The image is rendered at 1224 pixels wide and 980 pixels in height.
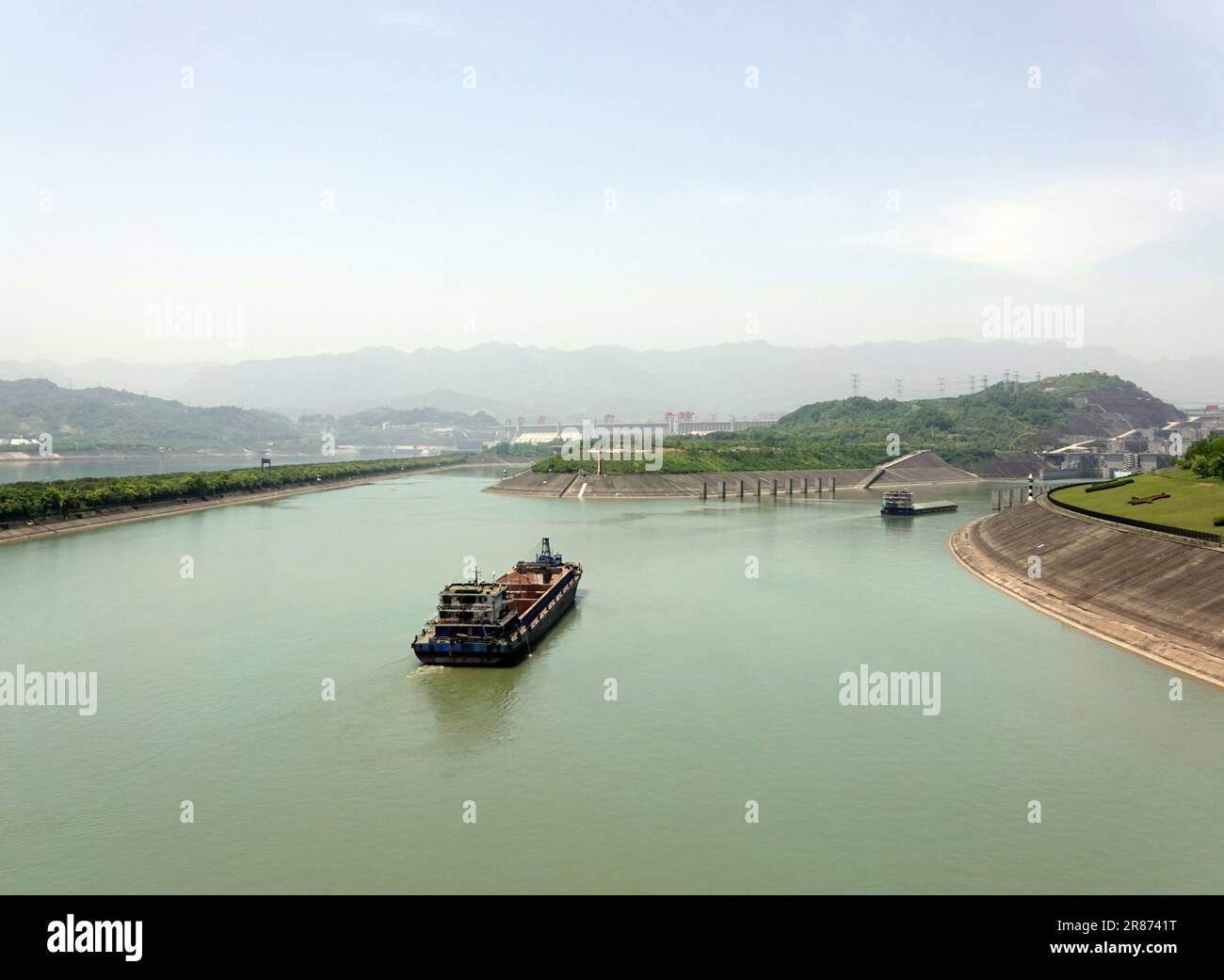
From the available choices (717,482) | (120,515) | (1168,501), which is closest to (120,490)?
(120,515)

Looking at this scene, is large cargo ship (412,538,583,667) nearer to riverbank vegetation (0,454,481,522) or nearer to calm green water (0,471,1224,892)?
calm green water (0,471,1224,892)

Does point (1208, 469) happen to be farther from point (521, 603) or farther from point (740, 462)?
point (740, 462)

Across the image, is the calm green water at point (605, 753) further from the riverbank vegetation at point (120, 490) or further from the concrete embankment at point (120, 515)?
the riverbank vegetation at point (120, 490)

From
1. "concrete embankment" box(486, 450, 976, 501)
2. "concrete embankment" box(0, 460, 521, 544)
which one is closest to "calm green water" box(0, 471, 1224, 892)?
"concrete embankment" box(0, 460, 521, 544)

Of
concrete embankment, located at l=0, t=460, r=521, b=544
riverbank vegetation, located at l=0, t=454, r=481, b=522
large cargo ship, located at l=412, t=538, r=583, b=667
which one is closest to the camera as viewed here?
large cargo ship, located at l=412, t=538, r=583, b=667

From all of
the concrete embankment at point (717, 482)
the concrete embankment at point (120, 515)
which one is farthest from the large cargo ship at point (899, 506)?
the concrete embankment at point (120, 515)
